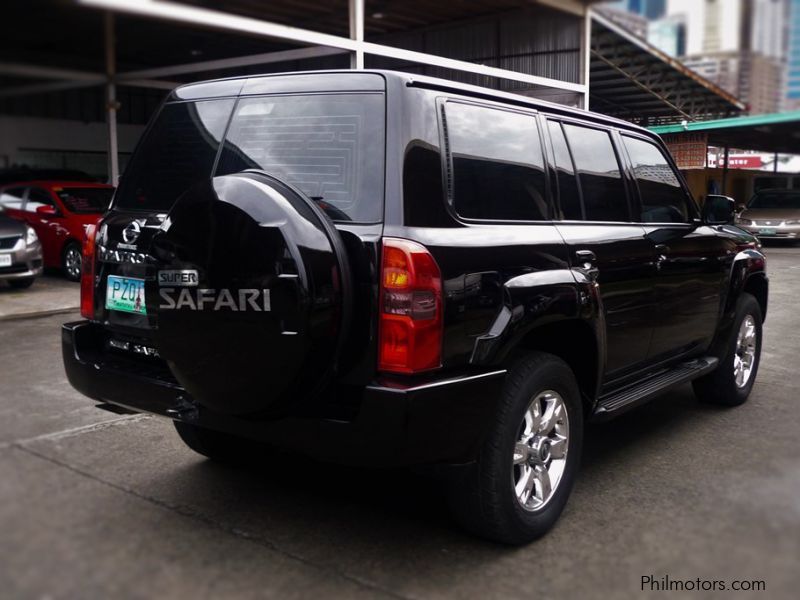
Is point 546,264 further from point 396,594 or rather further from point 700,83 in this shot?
point 700,83

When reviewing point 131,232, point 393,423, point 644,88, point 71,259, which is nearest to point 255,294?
point 393,423

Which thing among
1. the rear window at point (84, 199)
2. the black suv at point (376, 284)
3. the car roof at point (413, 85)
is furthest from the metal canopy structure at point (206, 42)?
the rear window at point (84, 199)

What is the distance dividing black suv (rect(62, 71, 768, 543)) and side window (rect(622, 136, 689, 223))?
51cm

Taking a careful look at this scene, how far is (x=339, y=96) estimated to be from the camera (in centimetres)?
317

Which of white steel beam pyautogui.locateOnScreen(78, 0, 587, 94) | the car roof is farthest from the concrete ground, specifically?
white steel beam pyautogui.locateOnScreen(78, 0, 587, 94)

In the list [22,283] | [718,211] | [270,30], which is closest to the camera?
[718,211]

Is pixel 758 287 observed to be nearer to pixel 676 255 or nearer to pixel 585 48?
pixel 676 255

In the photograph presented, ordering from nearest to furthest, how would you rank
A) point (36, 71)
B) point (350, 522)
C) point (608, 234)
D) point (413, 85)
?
point (36, 71)
point (413, 85)
point (350, 522)
point (608, 234)

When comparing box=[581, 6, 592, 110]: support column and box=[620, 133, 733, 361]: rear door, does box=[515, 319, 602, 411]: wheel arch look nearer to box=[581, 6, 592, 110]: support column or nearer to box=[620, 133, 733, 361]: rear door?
box=[620, 133, 733, 361]: rear door

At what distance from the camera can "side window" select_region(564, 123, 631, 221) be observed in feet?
13.1

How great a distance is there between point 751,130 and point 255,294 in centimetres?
2281

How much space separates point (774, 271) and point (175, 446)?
1271 centimetres

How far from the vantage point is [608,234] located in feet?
13.1

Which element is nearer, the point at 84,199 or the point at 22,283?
the point at 22,283
